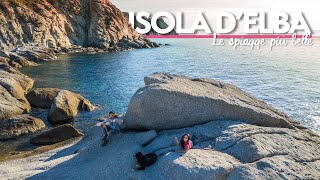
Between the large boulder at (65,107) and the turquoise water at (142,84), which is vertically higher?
the large boulder at (65,107)

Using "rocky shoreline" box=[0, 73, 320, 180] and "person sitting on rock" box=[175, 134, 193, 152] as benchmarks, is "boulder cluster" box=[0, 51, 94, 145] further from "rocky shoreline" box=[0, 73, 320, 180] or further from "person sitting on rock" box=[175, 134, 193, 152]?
"person sitting on rock" box=[175, 134, 193, 152]

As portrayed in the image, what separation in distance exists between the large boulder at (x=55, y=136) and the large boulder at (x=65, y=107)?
16.8ft

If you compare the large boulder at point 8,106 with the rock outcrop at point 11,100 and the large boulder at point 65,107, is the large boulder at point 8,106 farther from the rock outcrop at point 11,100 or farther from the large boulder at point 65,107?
the large boulder at point 65,107

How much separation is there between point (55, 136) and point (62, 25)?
86631 millimetres

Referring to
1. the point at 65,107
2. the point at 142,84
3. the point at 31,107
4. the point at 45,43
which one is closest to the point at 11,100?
the point at 31,107

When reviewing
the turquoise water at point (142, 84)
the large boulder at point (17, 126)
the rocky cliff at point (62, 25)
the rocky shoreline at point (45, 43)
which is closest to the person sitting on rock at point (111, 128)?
the rocky shoreline at point (45, 43)

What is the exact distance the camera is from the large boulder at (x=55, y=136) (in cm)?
2580

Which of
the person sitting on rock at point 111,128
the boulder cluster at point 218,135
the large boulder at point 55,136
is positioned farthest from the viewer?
the large boulder at point 55,136

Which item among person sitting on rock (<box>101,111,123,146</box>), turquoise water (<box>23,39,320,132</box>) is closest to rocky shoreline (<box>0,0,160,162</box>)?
turquoise water (<box>23,39,320,132</box>)

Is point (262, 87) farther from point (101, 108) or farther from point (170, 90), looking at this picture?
point (170, 90)

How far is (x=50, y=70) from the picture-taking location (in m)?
64.2

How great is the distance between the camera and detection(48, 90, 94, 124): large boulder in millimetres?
31391

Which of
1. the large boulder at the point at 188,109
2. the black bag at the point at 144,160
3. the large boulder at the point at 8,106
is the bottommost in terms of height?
the large boulder at the point at 8,106

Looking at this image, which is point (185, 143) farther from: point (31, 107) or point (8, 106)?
point (31, 107)
